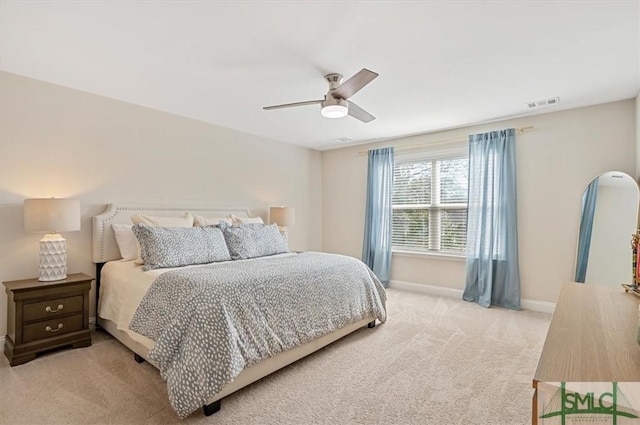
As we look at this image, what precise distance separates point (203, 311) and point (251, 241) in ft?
5.20

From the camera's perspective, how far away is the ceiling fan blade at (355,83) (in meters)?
2.12

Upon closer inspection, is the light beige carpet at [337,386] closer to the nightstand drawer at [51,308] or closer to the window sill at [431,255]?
the nightstand drawer at [51,308]

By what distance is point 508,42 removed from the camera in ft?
7.45

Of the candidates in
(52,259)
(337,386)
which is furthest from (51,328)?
(337,386)

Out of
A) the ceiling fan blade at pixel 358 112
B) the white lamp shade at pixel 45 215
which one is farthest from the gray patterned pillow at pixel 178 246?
the ceiling fan blade at pixel 358 112

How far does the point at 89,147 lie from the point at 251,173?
201cm

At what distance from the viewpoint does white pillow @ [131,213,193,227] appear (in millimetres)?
3324

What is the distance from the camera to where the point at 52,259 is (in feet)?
9.08

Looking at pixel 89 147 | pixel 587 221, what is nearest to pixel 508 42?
pixel 587 221

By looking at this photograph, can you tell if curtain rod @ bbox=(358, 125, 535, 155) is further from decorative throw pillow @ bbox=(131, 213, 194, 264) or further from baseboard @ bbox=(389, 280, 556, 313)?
decorative throw pillow @ bbox=(131, 213, 194, 264)

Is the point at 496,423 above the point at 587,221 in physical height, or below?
below

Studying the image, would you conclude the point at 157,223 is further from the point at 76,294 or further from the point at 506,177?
the point at 506,177

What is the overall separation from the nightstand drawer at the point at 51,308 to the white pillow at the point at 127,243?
1.71ft

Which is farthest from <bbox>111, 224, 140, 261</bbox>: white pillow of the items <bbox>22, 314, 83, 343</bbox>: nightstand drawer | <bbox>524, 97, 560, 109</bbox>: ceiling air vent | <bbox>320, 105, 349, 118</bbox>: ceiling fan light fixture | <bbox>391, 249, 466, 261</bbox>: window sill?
<bbox>524, 97, 560, 109</bbox>: ceiling air vent
